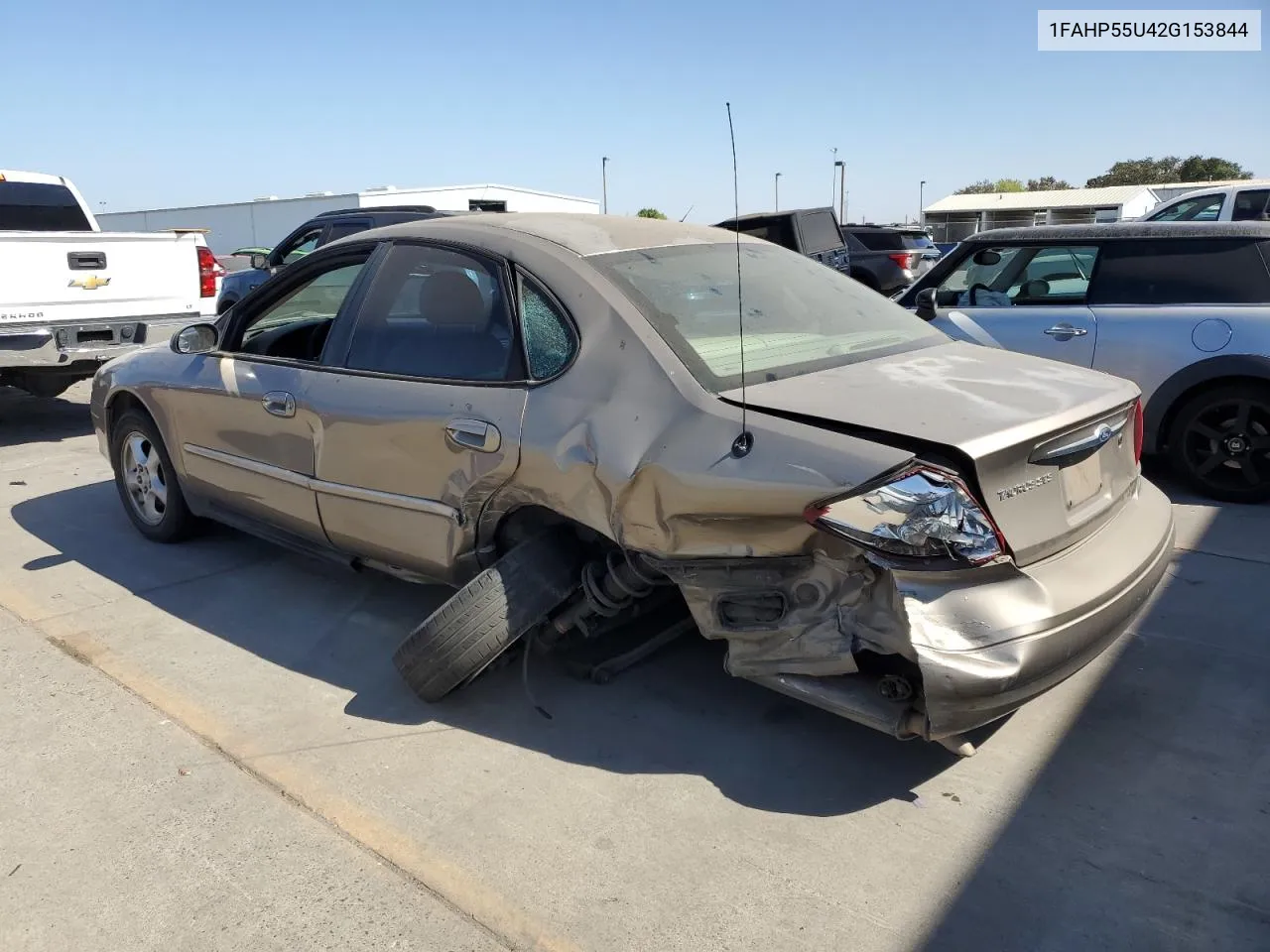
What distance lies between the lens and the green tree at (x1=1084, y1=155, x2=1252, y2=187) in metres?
62.6

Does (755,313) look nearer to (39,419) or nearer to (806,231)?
(39,419)

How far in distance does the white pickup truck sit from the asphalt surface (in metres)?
4.24

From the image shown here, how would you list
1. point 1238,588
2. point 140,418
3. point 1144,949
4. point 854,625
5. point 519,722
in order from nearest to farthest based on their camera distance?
point 1144,949, point 854,625, point 519,722, point 1238,588, point 140,418

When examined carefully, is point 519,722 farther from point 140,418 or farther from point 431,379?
point 140,418

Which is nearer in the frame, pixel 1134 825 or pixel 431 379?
pixel 1134 825

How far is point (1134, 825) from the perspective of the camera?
111 inches

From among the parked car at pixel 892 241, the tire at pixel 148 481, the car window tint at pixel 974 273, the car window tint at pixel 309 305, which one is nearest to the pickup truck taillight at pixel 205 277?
the tire at pixel 148 481

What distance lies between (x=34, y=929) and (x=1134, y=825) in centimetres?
291

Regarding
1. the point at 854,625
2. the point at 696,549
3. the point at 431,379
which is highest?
the point at 431,379

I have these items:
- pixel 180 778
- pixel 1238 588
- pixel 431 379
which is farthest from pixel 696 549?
pixel 1238 588

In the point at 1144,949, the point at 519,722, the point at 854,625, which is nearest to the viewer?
the point at 1144,949

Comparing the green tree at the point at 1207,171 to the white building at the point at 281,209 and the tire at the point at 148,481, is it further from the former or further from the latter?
the tire at the point at 148,481

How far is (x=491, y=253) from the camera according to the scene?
3.69 meters

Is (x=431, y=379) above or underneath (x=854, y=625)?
above
